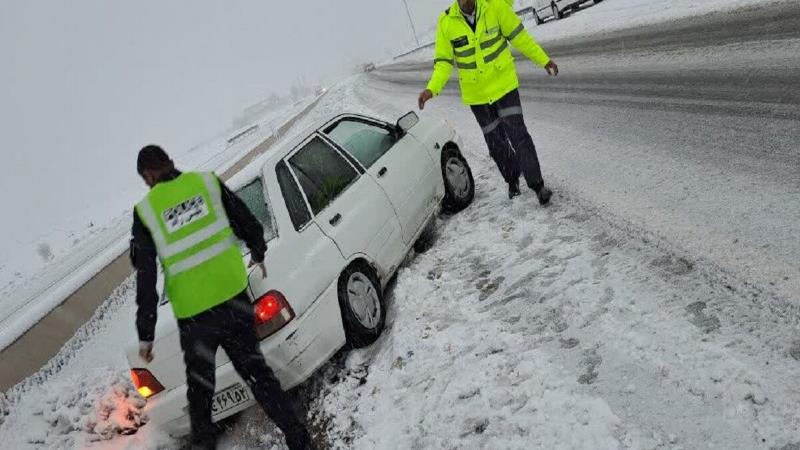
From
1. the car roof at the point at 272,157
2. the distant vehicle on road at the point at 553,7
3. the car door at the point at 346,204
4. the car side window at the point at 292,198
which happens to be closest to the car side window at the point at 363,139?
the car roof at the point at 272,157

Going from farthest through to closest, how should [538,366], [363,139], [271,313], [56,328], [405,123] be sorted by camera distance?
[56,328] < [405,123] < [363,139] < [271,313] < [538,366]

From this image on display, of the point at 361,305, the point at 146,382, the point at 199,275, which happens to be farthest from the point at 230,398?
the point at 361,305

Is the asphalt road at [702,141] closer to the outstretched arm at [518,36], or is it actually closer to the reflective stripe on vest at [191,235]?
the outstretched arm at [518,36]

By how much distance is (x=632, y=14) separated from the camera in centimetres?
1476

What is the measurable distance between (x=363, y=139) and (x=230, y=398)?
2.72 m

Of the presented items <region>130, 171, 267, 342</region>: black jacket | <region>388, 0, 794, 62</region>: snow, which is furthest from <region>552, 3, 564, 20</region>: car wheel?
<region>130, 171, 267, 342</region>: black jacket

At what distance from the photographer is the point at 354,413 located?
3549mm

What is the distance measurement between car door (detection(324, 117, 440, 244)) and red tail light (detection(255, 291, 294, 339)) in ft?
5.58

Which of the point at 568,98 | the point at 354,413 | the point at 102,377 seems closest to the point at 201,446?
the point at 354,413

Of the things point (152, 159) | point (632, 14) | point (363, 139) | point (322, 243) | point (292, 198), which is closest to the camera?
point (152, 159)

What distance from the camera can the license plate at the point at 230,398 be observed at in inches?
137

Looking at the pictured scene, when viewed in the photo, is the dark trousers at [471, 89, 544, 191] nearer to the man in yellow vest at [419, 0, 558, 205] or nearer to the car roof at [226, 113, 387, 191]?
the man in yellow vest at [419, 0, 558, 205]

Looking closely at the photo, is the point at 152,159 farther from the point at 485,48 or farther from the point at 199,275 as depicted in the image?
the point at 485,48

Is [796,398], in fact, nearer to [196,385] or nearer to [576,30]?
[196,385]
